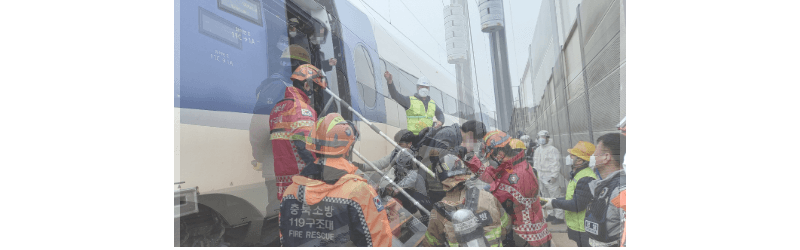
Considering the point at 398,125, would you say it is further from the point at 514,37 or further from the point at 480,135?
the point at 514,37

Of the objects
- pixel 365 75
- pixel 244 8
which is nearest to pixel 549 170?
pixel 365 75

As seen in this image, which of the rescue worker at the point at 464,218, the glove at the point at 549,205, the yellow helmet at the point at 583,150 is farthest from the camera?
the glove at the point at 549,205

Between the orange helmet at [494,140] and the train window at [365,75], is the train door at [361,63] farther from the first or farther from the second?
the orange helmet at [494,140]

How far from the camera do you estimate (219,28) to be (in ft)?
5.93

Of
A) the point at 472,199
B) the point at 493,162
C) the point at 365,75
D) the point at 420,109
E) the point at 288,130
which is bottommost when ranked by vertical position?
the point at 472,199

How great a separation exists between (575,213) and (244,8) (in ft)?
6.40

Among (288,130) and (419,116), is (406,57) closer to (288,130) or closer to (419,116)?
(419,116)

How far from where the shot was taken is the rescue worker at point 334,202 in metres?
1.43

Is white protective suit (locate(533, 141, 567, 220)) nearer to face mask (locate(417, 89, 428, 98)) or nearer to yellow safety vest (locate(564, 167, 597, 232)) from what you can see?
yellow safety vest (locate(564, 167, 597, 232))

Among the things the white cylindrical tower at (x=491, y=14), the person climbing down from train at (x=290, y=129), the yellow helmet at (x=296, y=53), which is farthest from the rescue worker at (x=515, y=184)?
the yellow helmet at (x=296, y=53)

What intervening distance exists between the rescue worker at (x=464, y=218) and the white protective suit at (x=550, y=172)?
33cm

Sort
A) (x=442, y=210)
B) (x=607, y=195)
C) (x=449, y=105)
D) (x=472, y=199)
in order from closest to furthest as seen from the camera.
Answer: (x=607, y=195) → (x=472, y=199) → (x=442, y=210) → (x=449, y=105)

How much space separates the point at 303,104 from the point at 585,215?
1.48m

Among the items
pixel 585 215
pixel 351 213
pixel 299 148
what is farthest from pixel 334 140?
pixel 585 215
